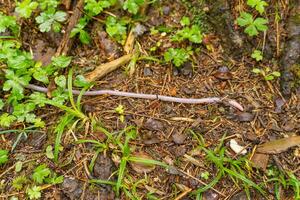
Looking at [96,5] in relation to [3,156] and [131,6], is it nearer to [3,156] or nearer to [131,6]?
[131,6]

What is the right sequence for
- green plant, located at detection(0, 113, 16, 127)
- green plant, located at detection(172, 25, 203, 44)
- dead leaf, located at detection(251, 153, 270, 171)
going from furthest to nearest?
green plant, located at detection(172, 25, 203, 44) < green plant, located at detection(0, 113, 16, 127) < dead leaf, located at detection(251, 153, 270, 171)

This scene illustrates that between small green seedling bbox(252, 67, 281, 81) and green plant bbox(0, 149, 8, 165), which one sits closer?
green plant bbox(0, 149, 8, 165)

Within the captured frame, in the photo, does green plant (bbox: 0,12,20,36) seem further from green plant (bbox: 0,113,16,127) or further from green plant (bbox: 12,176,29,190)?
green plant (bbox: 12,176,29,190)

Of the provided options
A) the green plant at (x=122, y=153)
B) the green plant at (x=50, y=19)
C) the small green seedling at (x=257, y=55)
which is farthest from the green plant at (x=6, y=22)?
the small green seedling at (x=257, y=55)

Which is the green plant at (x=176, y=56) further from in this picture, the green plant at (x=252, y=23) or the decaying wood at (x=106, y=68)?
the green plant at (x=252, y=23)

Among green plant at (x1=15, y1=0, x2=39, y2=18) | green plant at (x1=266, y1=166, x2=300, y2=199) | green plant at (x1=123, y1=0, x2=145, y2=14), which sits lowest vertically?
green plant at (x1=266, y1=166, x2=300, y2=199)

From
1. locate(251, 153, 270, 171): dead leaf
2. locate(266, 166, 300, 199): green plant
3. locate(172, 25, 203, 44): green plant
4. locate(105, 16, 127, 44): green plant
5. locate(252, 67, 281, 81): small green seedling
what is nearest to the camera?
locate(266, 166, 300, 199): green plant

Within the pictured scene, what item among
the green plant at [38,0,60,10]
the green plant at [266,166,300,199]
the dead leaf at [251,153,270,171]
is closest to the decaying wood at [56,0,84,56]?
the green plant at [38,0,60,10]

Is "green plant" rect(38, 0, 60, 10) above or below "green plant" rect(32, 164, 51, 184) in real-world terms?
above
